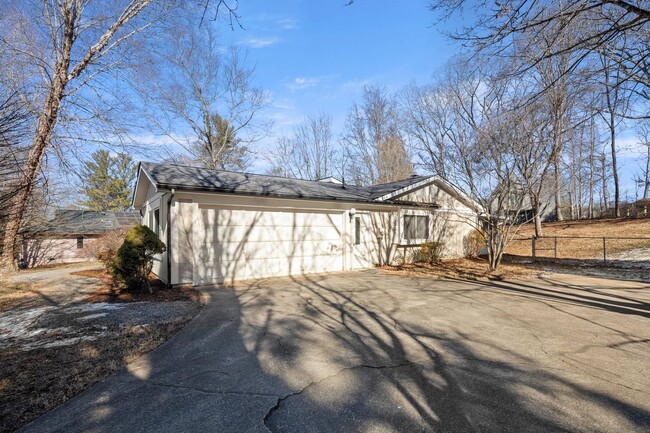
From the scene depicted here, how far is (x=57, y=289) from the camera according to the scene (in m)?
8.47

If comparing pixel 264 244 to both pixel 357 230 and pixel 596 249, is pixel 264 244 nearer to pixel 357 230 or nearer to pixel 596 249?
pixel 357 230

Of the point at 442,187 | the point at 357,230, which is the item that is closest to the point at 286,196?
the point at 357,230

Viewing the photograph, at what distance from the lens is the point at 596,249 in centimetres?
1519

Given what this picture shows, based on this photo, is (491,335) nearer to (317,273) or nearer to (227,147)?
(317,273)

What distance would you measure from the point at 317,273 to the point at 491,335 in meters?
6.49

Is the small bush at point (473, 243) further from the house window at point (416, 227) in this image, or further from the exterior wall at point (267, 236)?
the exterior wall at point (267, 236)

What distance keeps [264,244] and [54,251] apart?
2111cm

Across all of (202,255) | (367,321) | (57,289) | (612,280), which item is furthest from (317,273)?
(612,280)

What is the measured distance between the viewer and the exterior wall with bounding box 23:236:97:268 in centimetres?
1998

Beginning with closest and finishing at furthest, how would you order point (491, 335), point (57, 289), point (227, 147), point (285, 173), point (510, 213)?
1. point (491, 335)
2. point (57, 289)
3. point (510, 213)
4. point (227, 147)
5. point (285, 173)

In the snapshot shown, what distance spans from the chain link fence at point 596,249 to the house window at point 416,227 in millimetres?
4518

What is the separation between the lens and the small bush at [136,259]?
7.50 metres

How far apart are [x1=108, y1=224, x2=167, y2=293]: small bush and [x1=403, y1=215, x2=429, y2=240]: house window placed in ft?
29.1

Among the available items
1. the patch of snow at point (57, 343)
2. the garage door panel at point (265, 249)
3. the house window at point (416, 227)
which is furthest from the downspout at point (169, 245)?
the house window at point (416, 227)
